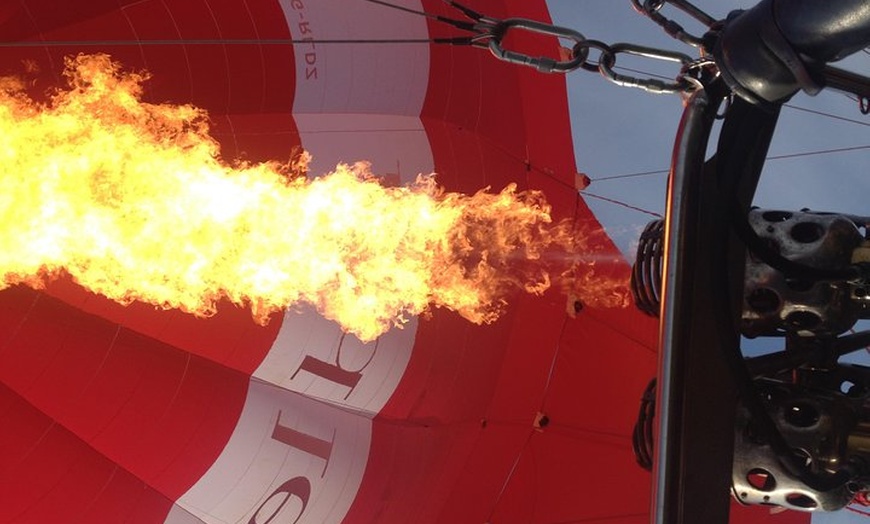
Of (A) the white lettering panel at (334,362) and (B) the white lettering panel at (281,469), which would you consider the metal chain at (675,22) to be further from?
(B) the white lettering panel at (281,469)

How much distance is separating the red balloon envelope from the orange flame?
0.42 ft

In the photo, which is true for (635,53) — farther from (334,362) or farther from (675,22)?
(334,362)

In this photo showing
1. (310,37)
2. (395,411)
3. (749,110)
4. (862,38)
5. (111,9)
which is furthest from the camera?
(395,411)

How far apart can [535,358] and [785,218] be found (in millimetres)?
4975

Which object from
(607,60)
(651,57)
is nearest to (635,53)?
(651,57)

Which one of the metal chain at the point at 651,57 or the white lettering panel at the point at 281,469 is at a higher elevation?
the metal chain at the point at 651,57

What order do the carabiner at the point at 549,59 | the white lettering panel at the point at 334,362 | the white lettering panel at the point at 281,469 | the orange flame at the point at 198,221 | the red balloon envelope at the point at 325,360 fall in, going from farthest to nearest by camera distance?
the white lettering panel at the point at 334,362 < the white lettering panel at the point at 281,469 < the red balloon envelope at the point at 325,360 < the orange flame at the point at 198,221 < the carabiner at the point at 549,59

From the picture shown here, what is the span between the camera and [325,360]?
20.5ft

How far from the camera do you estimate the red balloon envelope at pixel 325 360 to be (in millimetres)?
5133

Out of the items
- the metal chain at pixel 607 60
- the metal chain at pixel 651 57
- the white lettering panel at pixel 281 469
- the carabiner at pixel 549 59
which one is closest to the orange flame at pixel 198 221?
the white lettering panel at pixel 281 469

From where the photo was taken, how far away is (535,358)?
8.22m

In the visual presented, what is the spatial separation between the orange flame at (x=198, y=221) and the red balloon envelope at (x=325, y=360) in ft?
0.42

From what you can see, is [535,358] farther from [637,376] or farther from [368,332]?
[368,332]

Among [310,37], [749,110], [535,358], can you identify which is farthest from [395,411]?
[749,110]
